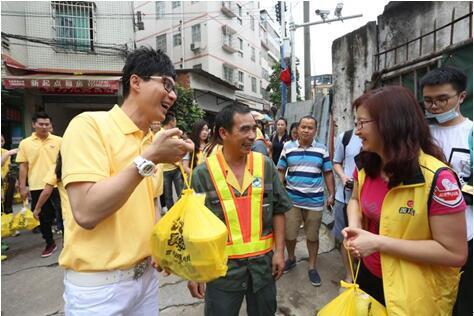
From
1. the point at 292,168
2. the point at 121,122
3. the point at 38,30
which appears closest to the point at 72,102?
the point at 38,30

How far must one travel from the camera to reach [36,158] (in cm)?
453

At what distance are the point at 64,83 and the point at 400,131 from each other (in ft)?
36.9

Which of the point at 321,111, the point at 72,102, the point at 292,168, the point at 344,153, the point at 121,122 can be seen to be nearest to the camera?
the point at 121,122

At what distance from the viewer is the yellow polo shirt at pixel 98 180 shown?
123cm

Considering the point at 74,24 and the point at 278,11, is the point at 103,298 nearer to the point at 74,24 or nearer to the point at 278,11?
the point at 278,11

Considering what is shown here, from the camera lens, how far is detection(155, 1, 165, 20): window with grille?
79.6 ft

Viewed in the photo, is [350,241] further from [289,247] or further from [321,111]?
[321,111]

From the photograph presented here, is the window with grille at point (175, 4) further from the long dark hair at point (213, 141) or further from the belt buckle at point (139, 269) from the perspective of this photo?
the belt buckle at point (139, 269)

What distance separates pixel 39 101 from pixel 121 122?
11889 millimetres

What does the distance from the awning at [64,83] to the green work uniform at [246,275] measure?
31.5 ft

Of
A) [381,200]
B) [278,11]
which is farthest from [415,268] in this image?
[278,11]

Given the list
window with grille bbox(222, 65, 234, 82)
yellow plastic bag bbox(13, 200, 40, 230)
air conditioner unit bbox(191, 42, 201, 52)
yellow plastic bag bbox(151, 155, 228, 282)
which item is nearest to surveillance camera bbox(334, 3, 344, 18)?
yellow plastic bag bbox(13, 200, 40, 230)

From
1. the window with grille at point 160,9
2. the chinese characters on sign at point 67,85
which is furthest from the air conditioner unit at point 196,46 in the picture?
the chinese characters on sign at point 67,85

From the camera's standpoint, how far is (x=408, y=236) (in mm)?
1326
